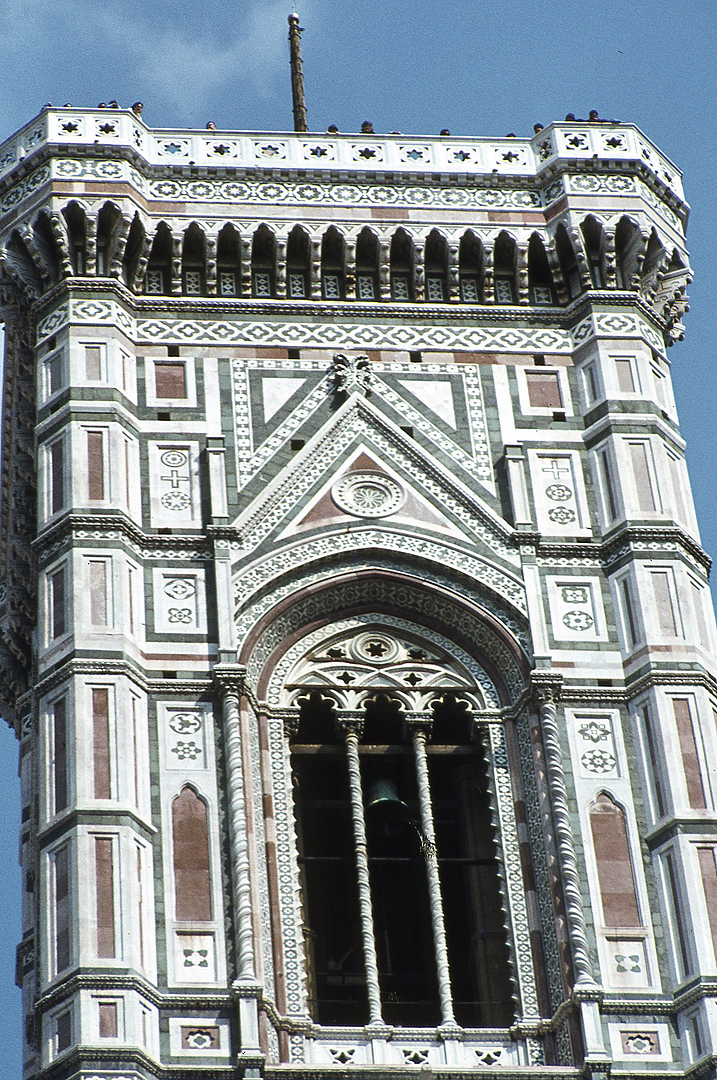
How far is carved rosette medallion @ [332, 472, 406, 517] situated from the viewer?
25984 mm

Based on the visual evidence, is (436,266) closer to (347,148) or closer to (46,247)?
(347,148)

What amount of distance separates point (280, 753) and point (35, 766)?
1788mm

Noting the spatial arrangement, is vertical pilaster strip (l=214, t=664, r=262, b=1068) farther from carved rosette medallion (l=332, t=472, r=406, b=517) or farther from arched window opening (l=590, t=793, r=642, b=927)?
arched window opening (l=590, t=793, r=642, b=927)

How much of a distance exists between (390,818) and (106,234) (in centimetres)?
555

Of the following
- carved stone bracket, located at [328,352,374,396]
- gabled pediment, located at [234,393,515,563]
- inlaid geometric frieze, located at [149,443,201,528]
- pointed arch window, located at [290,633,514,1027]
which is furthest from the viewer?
carved stone bracket, located at [328,352,374,396]

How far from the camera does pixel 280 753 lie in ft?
80.7

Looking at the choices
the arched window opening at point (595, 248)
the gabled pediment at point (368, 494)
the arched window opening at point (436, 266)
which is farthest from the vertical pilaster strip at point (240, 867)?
the arched window opening at point (595, 248)

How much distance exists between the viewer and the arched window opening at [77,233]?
27.3 m

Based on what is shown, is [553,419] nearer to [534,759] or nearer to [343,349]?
[343,349]

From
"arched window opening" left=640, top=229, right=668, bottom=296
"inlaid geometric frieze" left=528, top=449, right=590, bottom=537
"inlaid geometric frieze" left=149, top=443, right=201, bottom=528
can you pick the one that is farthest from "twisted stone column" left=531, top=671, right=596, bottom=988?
"arched window opening" left=640, top=229, right=668, bottom=296

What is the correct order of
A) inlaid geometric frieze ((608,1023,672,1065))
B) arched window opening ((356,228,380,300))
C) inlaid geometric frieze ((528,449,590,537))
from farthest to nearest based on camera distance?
1. arched window opening ((356,228,380,300))
2. inlaid geometric frieze ((528,449,590,537))
3. inlaid geometric frieze ((608,1023,672,1065))

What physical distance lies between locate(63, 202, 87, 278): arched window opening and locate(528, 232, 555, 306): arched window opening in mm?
3577

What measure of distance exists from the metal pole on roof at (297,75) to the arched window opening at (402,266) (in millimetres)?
3045

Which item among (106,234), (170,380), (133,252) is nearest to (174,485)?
(170,380)
